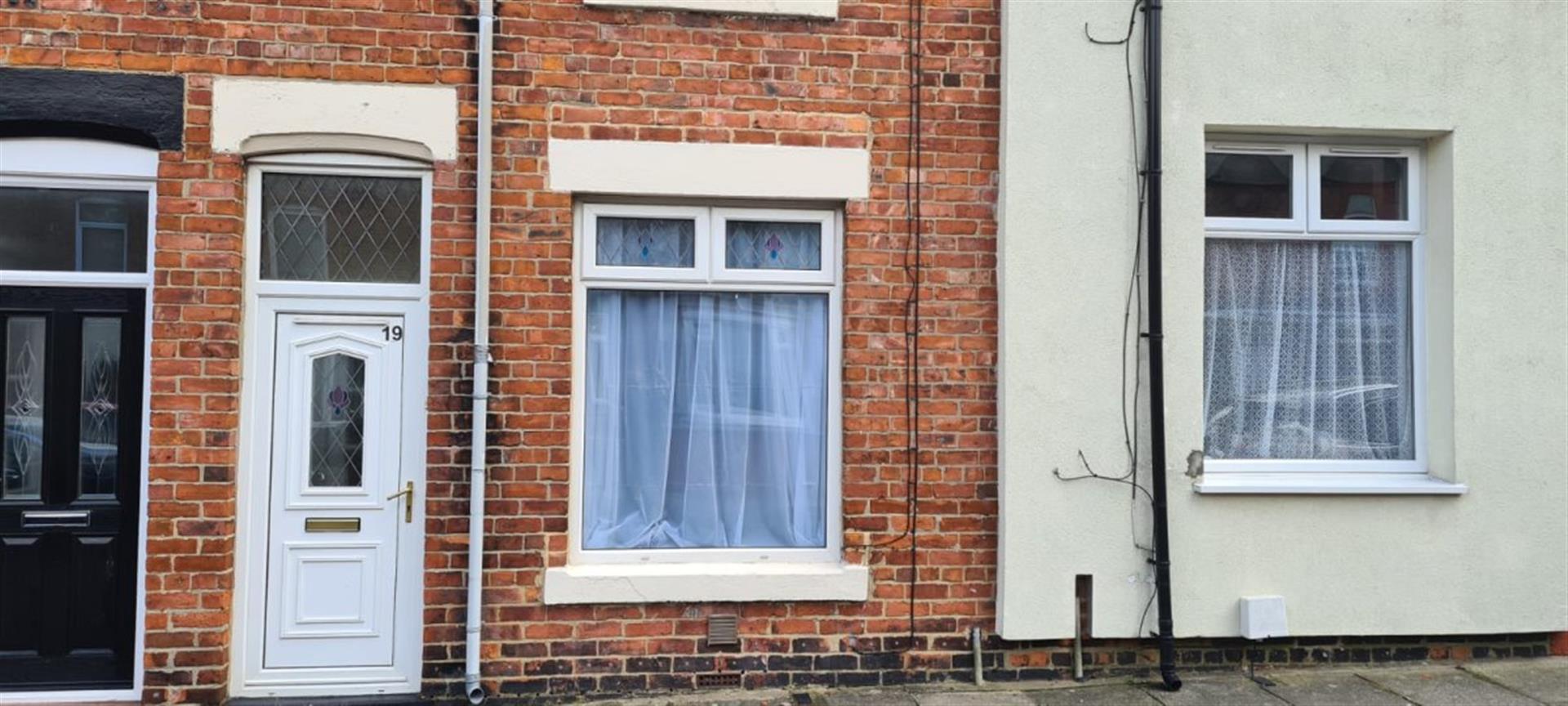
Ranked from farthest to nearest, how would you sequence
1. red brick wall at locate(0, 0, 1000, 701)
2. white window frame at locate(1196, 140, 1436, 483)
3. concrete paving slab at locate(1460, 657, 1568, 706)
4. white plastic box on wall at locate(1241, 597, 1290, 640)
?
white window frame at locate(1196, 140, 1436, 483) < white plastic box on wall at locate(1241, 597, 1290, 640) < concrete paving slab at locate(1460, 657, 1568, 706) < red brick wall at locate(0, 0, 1000, 701)

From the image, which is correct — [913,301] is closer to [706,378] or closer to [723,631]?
[706,378]

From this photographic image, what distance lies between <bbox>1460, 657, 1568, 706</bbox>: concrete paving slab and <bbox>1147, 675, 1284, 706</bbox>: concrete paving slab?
1.34 meters

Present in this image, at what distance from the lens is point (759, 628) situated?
5.87m

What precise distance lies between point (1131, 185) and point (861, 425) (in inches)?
76.3

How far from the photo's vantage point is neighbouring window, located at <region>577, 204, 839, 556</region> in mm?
5969

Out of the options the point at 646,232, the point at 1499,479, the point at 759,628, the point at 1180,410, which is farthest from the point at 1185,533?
the point at 646,232

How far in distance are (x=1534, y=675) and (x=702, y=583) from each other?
14.8ft

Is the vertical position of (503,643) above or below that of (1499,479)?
below

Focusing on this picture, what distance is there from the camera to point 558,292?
5.77 metres

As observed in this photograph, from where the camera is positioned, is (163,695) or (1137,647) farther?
(1137,647)

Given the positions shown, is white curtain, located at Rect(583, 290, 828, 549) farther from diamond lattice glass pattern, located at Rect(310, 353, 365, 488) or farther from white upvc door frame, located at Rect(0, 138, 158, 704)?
white upvc door frame, located at Rect(0, 138, 158, 704)

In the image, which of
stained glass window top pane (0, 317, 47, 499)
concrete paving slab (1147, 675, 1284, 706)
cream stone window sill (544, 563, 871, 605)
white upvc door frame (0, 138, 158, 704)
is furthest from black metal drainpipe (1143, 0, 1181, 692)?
stained glass window top pane (0, 317, 47, 499)

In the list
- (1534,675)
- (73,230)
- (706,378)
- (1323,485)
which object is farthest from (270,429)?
(1534,675)

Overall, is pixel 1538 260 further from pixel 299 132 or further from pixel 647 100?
pixel 299 132
